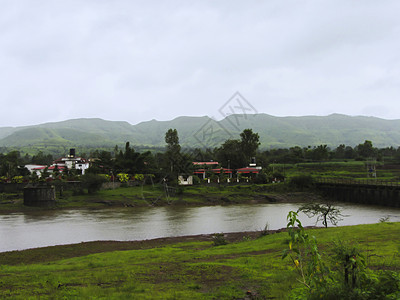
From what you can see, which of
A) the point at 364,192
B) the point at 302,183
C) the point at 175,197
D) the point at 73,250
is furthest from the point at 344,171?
the point at 73,250

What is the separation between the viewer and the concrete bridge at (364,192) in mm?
61188

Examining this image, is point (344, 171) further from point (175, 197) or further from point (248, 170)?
point (175, 197)

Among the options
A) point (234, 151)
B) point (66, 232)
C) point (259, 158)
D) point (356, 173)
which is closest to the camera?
point (66, 232)

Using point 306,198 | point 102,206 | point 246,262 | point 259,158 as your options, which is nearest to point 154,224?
point 102,206

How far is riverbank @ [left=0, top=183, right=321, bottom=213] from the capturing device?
212 ft

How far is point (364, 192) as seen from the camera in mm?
67625

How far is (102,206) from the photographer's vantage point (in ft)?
210

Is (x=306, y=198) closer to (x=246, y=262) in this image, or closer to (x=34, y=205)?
(x=34, y=205)

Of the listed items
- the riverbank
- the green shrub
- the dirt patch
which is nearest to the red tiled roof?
the riverbank

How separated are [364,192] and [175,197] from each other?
122 ft

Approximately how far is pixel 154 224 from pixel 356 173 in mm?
76405

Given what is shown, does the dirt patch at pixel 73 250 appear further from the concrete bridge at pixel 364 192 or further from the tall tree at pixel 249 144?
the tall tree at pixel 249 144

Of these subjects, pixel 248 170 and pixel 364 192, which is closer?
pixel 364 192

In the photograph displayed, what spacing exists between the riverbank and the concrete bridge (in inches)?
137
